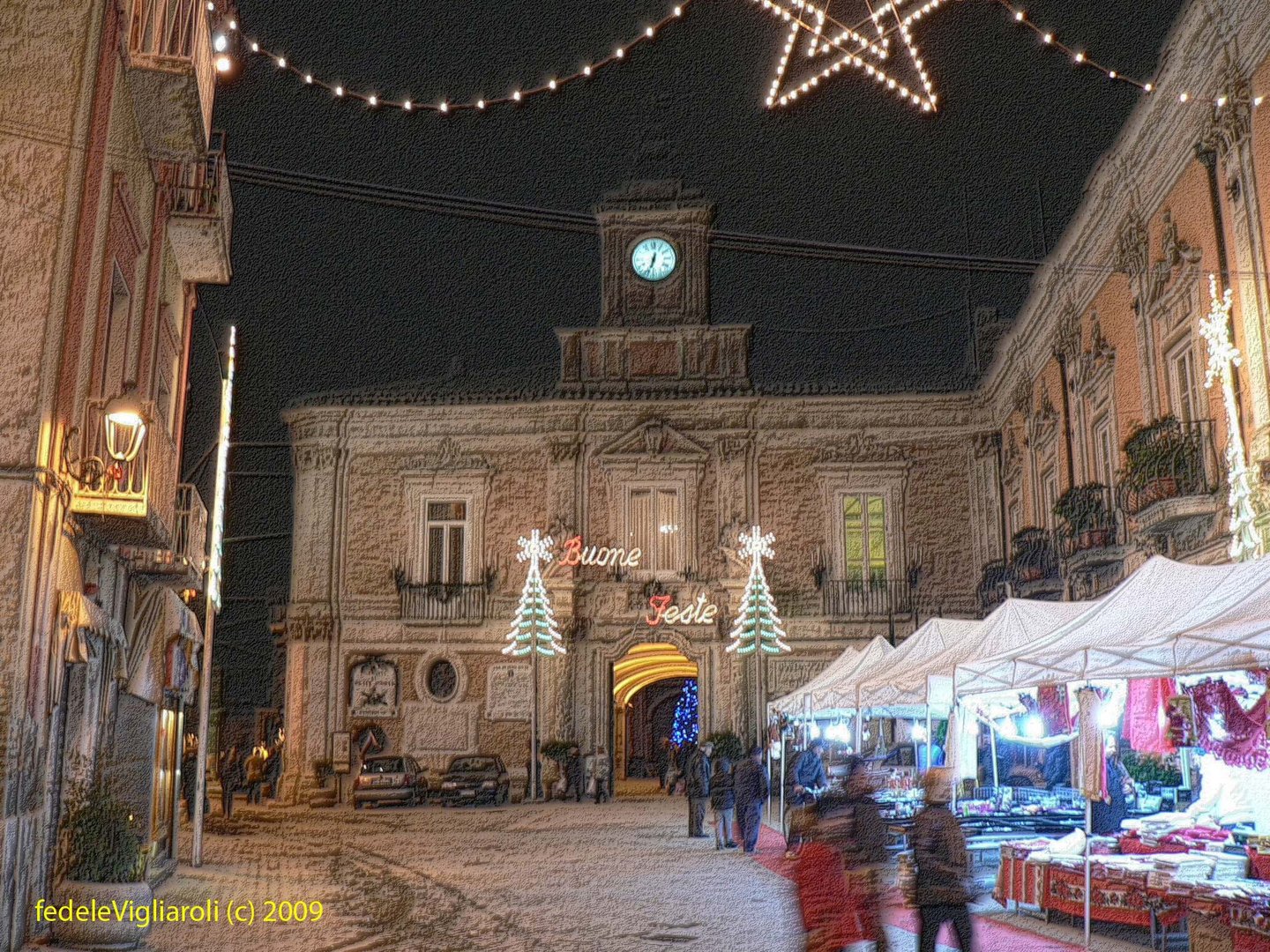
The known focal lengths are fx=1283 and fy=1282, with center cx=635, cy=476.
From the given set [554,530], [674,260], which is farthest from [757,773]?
[674,260]

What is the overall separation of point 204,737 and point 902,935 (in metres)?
8.60

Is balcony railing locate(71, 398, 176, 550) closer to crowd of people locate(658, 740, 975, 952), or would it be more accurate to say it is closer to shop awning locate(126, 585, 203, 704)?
shop awning locate(126, 585, 203, 704)

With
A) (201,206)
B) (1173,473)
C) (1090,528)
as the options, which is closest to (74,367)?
(201,206)

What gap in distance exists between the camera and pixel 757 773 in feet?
59.3

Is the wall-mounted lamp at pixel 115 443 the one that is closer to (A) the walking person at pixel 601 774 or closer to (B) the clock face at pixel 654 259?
(A) the walking person at pixel 601 774

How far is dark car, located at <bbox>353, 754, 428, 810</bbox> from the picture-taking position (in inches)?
1104

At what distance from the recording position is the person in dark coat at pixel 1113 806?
13.3 metres

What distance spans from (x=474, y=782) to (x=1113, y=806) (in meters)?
17.5

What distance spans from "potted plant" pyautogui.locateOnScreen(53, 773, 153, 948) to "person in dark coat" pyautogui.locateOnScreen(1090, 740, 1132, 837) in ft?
29.2

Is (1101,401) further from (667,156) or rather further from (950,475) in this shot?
(667,156)

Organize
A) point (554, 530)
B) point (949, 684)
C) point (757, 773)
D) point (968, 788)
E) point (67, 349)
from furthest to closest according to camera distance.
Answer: point (554, 530) → point (968, 788) → point (757, 773) → point (949, 684) → point (67, 349)

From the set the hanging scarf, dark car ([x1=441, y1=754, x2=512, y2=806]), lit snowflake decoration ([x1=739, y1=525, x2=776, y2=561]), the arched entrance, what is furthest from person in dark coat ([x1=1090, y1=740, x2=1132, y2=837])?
the arched entrance

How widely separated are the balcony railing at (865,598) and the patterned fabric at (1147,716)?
16354 millimetres

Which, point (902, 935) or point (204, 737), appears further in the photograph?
point (204, 737)
